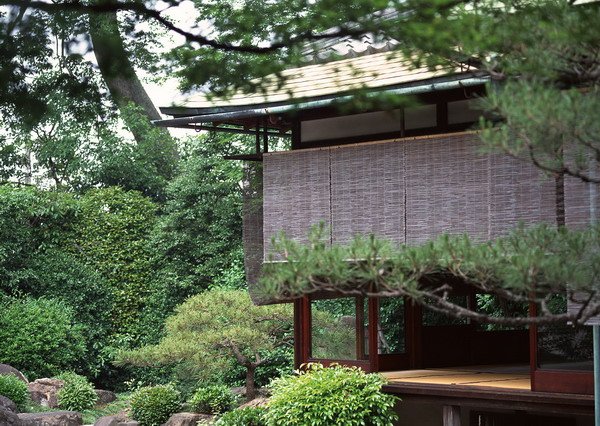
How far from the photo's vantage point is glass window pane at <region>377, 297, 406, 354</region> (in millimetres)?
11891

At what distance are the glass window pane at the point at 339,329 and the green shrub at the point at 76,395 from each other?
6876 millimetres

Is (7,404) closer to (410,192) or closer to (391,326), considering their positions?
(391,326)

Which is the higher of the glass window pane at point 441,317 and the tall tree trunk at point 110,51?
the tall tree trunk at point 110,51

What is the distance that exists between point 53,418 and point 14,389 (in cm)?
96

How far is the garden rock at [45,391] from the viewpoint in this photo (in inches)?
689

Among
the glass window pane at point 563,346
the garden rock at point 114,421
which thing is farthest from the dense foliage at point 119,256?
the glass window pane at point 563,346

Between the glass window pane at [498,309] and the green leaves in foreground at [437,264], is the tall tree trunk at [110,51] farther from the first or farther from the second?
the glass window pane at [498,309]

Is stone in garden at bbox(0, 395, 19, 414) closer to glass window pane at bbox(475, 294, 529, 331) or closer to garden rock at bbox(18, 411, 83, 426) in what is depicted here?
garden rock at bbox(18, 411, 83, 426)

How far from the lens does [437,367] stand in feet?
40.6

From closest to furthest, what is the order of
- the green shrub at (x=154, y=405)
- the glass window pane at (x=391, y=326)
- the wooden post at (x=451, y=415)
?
the wooden post at (x=451, y=415)
the glass window pane at (x=391, y=326)
the green shrub at (x=154, y=405)

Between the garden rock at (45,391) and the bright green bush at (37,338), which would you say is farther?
the bright green bush at (37,338)

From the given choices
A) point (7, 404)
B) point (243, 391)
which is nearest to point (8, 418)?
point (7, 404)

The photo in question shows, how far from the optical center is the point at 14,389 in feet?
53.7

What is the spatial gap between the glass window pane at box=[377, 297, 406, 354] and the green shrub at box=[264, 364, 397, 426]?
1.12 metres
